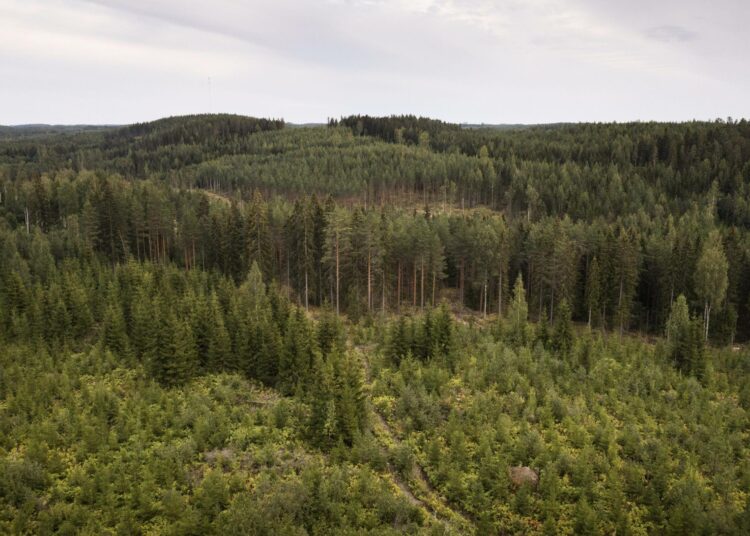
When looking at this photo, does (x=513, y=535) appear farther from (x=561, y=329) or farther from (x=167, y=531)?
(x=561, y=329)

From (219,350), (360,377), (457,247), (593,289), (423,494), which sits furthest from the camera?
(457,247)

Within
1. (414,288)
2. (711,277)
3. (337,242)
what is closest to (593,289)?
(711,277)

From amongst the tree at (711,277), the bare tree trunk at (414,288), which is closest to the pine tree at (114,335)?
the bare tree trunk at (414,288)

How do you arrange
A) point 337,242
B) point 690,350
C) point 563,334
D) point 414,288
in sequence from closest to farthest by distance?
point 690,350, point 563,334, point 337,242, point 414,288

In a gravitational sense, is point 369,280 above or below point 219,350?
above

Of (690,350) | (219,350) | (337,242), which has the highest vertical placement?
(337,242)

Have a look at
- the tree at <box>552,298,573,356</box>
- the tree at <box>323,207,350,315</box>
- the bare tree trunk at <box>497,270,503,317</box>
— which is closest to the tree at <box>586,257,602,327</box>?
the bare tree trunk at <box>497,270,503,317</box>

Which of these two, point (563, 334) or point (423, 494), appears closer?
point (423, 494)

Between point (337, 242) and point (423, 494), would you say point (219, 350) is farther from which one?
point (337, 242)
